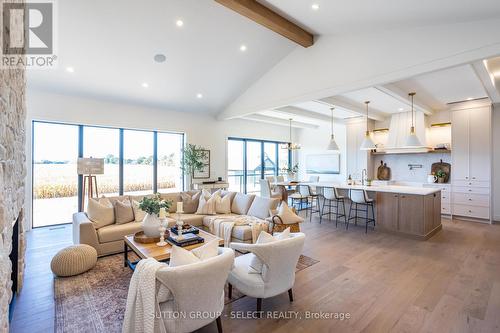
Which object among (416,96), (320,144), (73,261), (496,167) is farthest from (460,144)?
(73,261)

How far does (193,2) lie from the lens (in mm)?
3975

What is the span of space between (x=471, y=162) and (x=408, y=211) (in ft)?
Result: 9.32

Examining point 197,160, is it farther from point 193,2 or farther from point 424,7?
point 424,7

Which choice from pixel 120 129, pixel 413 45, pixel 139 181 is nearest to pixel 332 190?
pixel 413 45

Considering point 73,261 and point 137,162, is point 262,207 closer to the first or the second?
point 73,261

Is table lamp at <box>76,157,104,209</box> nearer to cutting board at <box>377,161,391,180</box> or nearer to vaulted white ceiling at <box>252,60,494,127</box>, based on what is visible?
vaulted white ceiling at <box>252,60,494,127</box>

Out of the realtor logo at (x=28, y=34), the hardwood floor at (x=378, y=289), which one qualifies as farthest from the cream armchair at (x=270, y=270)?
the realtor logo at (x=28, y=34)

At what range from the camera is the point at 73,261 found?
10.6ft

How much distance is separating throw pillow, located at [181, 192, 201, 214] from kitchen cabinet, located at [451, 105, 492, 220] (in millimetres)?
6530

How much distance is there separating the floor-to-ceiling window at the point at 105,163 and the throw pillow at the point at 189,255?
17.8 feet

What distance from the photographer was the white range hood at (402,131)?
7.05 metres

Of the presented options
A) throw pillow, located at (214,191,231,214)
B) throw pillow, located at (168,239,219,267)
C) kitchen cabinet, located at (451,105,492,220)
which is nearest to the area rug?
throw pillow, located at (168,239,219,267)

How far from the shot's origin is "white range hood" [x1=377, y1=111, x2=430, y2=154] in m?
7.05

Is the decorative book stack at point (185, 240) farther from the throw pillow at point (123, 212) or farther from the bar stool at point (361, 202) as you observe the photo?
the bar stool at point (361, 202)
